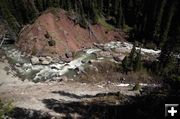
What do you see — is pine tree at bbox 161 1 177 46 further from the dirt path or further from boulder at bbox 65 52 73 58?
the dirt path

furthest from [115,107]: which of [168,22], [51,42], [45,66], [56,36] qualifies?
[168,22]

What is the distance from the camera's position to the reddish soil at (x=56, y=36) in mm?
83000

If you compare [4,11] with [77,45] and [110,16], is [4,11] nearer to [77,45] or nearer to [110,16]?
[77,45]

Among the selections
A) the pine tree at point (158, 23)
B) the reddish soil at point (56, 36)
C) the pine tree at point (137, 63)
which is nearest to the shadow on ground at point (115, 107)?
the pine tree at point (137, 63)

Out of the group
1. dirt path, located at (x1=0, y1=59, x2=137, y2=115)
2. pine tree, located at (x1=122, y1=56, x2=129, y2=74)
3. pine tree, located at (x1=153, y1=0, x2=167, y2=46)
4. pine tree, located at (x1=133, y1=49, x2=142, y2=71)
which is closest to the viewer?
dirt path, located at (x1=0, y1=59, x2=137, y2=115)

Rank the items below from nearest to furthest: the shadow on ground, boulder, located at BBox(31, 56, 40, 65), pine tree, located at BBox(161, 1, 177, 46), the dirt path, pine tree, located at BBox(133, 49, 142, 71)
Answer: the shadow on ground, the dirt path, pine tree, located at BBox(133, 49, 142, 71), boulder, located at BBox(31, 56, 40, 65), pine tree, located at BBox(161, 1, 177, 46)

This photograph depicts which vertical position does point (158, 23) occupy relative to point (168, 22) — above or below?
below

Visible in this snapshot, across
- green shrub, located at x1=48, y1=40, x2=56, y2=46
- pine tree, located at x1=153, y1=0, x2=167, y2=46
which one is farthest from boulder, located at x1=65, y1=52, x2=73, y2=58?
pine tree, located at x1=153, y1=0, x2=167, y2=46

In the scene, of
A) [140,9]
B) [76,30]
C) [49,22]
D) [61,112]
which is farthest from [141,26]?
[61,112]

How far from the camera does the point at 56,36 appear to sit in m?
86.5

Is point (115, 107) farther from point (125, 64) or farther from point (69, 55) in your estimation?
point (69, 55)

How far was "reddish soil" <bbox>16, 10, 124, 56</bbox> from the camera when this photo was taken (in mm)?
83000

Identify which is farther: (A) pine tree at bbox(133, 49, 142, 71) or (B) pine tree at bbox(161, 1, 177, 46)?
(B) pine tree at bbox(161, 1, 177, 46)

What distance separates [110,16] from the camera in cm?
11912
